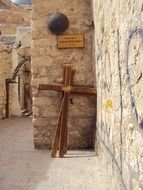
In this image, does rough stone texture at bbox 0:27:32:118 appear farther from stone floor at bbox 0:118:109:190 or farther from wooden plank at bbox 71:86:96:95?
wooden plank at bbox 71:86:96:95

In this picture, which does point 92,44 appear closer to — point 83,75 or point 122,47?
point 83,75

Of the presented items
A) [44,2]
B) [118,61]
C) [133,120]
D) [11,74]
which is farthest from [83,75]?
[11,74]

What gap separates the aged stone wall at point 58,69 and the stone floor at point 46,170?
38 centimetres

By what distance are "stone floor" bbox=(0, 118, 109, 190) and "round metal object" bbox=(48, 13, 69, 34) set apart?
1836mm

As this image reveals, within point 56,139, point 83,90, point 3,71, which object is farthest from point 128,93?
point 3,71

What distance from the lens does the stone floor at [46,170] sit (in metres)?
3.57

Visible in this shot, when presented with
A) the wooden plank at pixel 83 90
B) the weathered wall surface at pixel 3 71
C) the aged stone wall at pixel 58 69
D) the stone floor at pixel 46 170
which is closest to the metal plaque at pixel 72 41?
the aged stone wall at pixel 58 69

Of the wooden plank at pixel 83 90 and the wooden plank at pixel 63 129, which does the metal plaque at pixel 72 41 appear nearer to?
the wooden plank at pixel 83 90

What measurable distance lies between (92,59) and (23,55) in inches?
287

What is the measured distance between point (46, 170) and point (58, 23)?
2.33m

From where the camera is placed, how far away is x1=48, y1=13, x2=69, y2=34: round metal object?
18.0ft

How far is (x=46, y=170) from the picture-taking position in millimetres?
4184

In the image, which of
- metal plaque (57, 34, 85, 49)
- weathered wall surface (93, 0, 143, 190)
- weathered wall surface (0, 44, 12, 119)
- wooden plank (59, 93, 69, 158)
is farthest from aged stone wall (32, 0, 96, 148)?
weathered wall surface (0, 44, 12, 119)

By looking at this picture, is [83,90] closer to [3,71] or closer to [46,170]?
[46,170]
